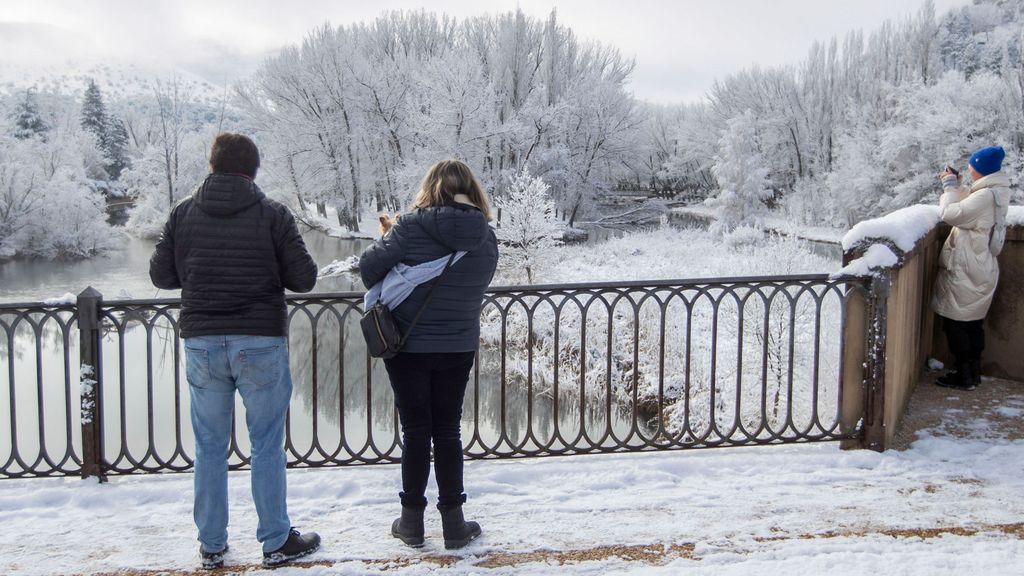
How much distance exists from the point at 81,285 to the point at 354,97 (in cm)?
1660

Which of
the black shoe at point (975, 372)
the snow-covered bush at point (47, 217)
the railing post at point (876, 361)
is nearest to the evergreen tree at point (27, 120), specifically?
the snow-covered bush at point (47, 217)

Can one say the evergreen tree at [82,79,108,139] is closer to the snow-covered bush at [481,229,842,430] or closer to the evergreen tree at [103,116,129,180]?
the evergreen tree at [103,116,129,180]

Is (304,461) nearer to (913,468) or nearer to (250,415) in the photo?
(250,415)

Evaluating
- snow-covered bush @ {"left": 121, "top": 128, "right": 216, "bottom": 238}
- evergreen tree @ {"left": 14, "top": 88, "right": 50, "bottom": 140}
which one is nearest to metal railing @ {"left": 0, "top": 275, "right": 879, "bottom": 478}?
snow-covered bush @ {"left": 121, "top": 128, "right": 216, "bottom": 238}

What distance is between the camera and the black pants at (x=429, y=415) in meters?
3.37

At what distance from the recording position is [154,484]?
13.9 ft

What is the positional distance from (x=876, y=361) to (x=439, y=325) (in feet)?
8.91

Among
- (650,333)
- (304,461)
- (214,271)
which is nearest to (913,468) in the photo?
(304,461)

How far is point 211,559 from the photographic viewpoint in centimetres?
334

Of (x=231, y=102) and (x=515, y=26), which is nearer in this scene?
(x=231, y=102)

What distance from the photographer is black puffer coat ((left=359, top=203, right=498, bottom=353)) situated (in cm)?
325

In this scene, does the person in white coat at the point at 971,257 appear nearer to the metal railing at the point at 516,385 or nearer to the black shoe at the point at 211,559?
the metal railing at the point at 516,385

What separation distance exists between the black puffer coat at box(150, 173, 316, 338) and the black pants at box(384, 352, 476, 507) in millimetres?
592

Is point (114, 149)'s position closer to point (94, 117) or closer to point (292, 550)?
point (94, 117)
